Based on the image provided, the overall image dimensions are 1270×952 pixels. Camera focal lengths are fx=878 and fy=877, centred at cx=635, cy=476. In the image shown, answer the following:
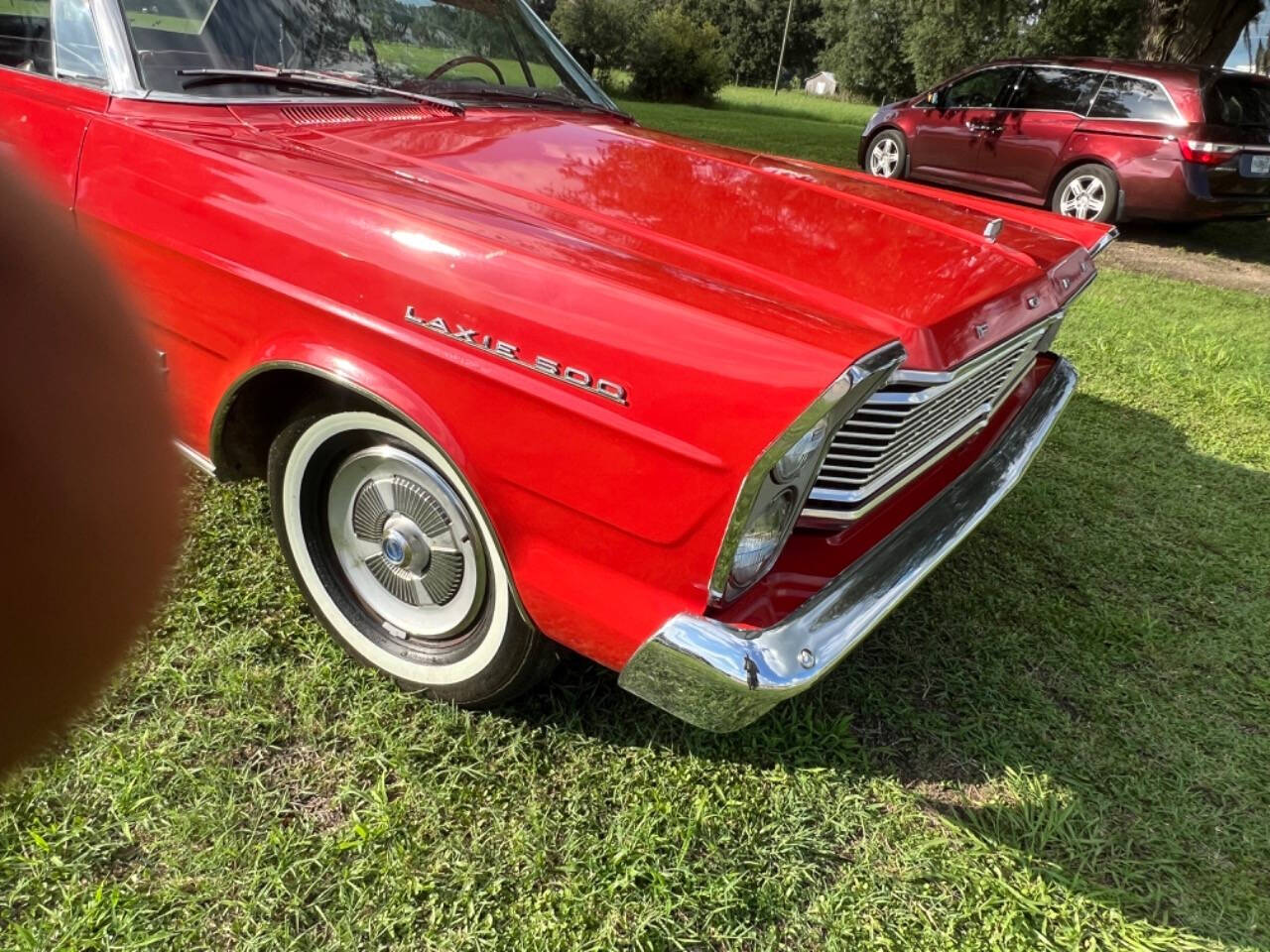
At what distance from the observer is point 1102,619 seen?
2840 millimetres

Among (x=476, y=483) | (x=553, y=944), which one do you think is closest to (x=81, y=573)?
(x=476, y=483)

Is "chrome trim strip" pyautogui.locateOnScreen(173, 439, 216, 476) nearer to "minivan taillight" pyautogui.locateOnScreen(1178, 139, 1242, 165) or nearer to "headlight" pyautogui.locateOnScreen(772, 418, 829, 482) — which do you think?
"headlight" pyautogui.locateOnScreen(772, 418, 829, 482)

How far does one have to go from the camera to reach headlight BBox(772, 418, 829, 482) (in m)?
1.52

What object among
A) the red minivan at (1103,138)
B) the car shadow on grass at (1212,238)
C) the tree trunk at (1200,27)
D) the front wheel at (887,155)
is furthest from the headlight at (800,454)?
the tree trunk at (1200,27)

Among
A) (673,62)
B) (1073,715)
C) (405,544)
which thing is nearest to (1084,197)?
(1073,715)

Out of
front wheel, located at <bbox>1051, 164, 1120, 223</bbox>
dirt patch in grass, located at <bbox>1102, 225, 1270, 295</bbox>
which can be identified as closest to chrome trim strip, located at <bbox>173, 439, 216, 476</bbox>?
dirt patch in grass, located at <bbox>1102, 225, 1270, 295</bbox>

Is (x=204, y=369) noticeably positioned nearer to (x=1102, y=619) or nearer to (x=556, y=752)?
(x=556, y=752)

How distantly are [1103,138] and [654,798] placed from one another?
8.11 metres

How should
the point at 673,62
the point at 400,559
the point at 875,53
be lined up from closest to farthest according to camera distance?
the point at 400,559, the point at 673,62, the point at 875,53

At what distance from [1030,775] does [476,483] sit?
1.59 m

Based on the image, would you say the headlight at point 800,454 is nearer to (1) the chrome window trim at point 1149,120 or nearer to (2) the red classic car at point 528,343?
(2) the red classic car at point 528,343

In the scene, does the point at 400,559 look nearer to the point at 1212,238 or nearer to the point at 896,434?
the point at 896,434

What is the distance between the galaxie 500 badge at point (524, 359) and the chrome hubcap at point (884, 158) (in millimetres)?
9251

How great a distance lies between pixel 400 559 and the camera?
2.10 metres
